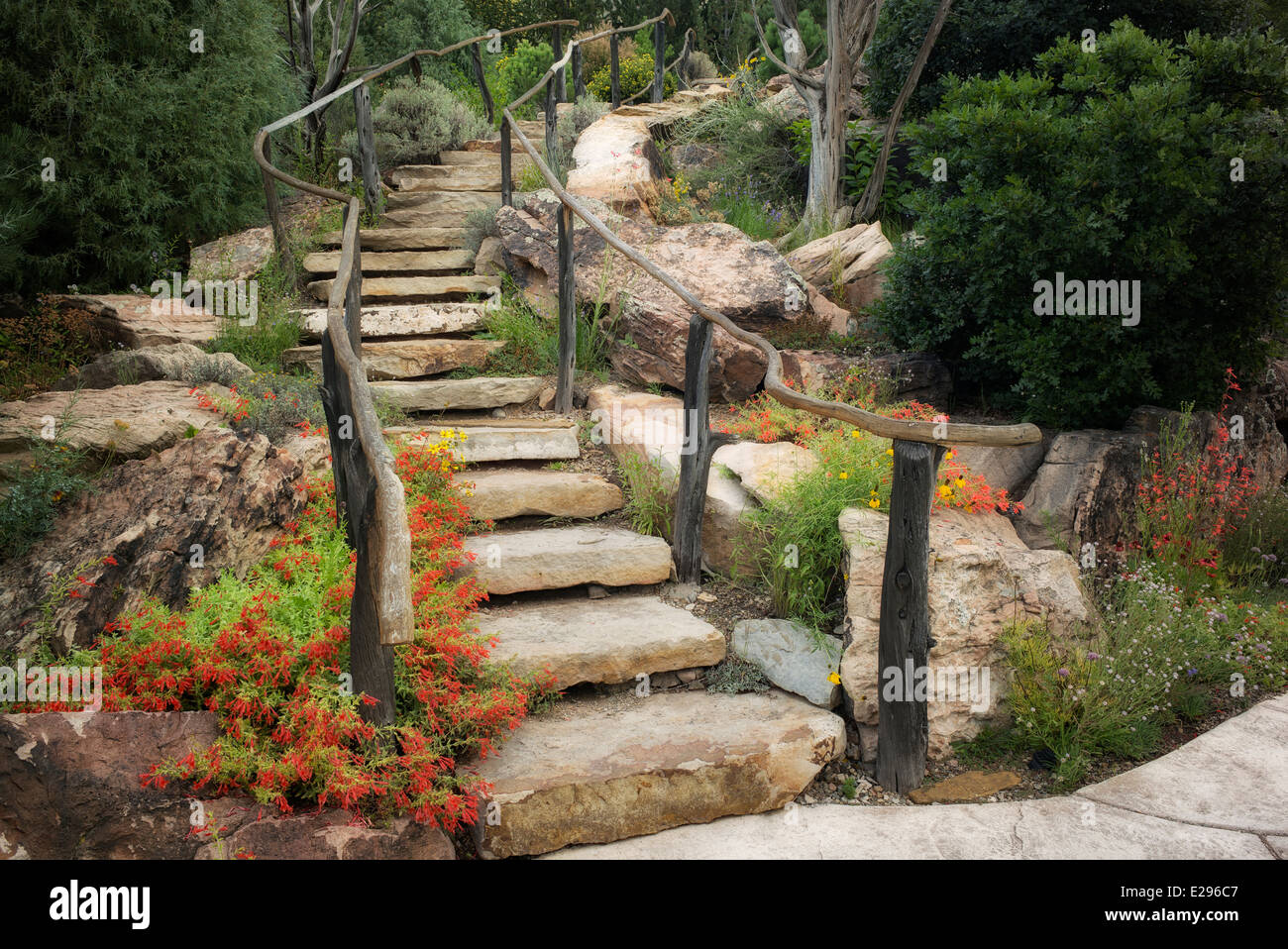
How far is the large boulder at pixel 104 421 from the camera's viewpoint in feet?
13.7

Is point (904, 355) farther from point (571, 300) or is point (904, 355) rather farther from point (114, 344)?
point (114, 344)

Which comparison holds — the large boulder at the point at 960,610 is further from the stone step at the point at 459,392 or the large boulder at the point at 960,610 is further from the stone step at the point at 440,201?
the stone step at the point at 440,201

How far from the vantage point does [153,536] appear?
3811 millimetres

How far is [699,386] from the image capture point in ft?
15.5

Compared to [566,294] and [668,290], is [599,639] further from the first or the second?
[668,290]

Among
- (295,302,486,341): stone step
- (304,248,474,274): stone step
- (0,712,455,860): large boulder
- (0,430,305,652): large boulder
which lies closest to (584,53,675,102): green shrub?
(304,248,474,274): stone step

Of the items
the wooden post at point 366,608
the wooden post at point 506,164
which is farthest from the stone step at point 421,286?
the wooden post at point 366,608

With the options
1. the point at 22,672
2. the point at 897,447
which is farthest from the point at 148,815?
the point at 897,447

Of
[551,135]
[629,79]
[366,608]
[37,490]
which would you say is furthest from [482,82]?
[366,608]

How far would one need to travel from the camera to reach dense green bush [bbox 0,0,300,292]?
6.45m

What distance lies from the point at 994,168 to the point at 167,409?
4.92 metres

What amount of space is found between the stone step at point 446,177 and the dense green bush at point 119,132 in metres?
2.01

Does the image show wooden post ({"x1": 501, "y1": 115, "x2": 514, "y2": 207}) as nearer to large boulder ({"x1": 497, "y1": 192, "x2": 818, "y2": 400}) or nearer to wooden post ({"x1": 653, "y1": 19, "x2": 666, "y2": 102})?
large boulder ({"x1": 497, "y1": 192, "x2": 818, "y2": 400})

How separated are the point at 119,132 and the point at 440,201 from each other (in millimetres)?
2958
